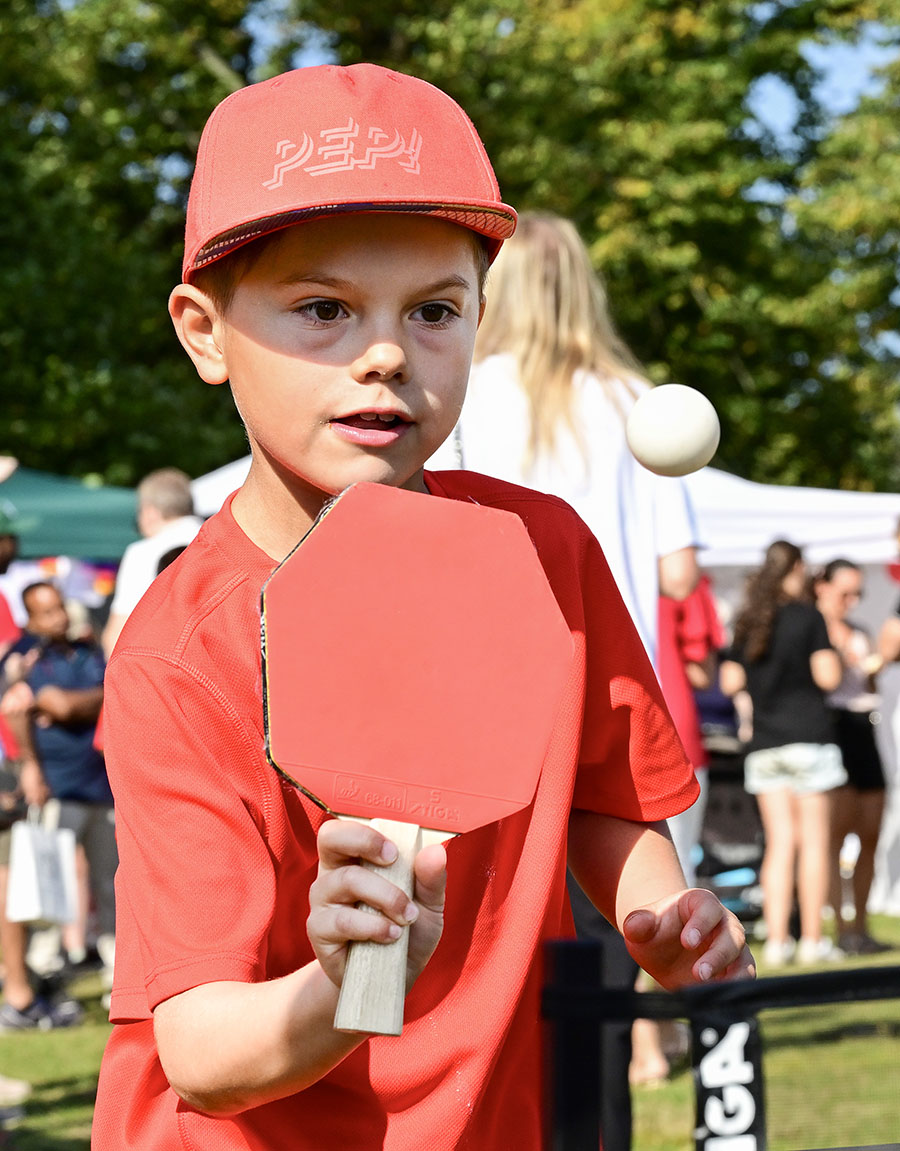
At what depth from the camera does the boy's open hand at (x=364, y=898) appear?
45.9 inches

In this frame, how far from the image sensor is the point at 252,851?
4.58 feet

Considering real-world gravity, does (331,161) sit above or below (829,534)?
below

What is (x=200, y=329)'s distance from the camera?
162 cm

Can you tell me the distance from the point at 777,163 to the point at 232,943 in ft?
68.3

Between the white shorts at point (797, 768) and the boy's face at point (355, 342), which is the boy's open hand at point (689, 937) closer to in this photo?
the boy's face at point (355, 342)

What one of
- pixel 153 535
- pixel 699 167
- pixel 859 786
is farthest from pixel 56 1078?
pixel 699 167

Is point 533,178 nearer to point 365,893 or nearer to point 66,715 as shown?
point 66,715

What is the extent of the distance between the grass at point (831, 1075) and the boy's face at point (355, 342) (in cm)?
64

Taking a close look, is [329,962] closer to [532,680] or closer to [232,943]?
[232,943]

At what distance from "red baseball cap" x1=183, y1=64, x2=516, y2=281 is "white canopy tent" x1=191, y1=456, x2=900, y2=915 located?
7.06 meters

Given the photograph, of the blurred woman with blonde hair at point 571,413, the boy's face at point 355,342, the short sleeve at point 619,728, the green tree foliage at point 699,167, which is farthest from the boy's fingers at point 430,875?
the green tree foliage at point 699,167

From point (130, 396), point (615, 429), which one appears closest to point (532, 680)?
point (615, 429)

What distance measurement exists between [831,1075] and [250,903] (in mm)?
620

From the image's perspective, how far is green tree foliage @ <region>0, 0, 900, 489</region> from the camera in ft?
56.8
